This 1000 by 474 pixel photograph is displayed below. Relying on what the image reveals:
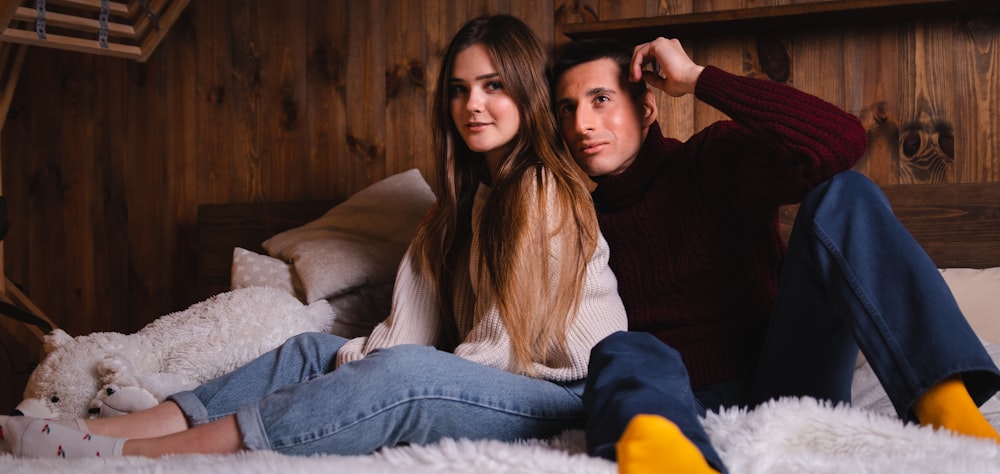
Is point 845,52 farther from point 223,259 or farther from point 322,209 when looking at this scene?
point 223,259

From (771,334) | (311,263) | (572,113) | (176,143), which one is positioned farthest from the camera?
(176,143)

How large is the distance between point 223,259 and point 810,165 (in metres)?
1.77

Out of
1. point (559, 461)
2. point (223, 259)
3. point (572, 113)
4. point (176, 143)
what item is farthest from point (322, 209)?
point (559, 461)

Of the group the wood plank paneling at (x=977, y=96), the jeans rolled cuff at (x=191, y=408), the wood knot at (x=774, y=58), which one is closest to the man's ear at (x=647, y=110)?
the wood knot at (x=774, y=58)

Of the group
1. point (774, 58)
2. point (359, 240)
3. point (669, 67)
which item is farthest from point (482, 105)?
point (774, 58)

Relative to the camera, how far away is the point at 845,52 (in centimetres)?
184

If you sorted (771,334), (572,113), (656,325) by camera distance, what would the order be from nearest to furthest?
(771,334) < (656,325) < (572,113)

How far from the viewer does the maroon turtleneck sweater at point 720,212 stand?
3.84 feet

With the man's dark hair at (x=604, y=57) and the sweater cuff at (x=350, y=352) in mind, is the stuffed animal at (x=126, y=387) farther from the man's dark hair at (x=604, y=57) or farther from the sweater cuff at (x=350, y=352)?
the man's dark hair at (x=604, y=57)

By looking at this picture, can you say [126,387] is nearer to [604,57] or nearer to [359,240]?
[359,240]

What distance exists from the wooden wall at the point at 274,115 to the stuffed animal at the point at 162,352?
0.74 metres

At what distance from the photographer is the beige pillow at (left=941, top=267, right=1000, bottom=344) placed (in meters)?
1.46

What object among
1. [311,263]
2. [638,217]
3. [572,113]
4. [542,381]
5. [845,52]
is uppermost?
[845,52]

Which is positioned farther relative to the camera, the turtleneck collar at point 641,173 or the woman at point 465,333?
the turtleneck collar at point 641,173
